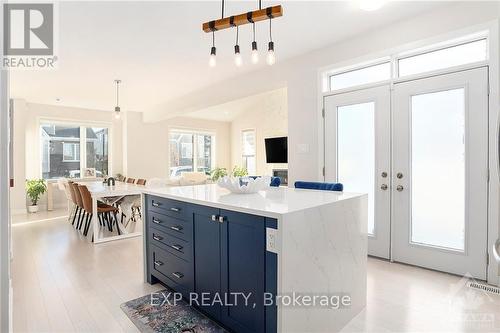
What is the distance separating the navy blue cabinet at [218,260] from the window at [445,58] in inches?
106

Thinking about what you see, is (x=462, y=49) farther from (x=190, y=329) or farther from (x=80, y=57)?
(x=80, y=57)

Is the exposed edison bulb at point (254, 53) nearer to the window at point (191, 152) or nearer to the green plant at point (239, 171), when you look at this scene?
the green plant at point (239, 171)

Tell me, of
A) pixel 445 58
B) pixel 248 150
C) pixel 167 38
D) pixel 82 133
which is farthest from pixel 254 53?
pixel 248 150

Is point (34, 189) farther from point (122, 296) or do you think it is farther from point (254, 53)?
point (254, 53)

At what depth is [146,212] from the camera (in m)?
2.76

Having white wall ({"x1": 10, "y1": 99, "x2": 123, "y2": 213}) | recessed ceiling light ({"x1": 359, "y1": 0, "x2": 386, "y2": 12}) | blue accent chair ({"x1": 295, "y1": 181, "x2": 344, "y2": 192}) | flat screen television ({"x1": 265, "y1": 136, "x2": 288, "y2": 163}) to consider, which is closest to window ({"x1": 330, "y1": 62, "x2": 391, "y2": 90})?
recessed ceiling light ({"x1": 359, "y1": 0, "x2": 386, "y2": 12})

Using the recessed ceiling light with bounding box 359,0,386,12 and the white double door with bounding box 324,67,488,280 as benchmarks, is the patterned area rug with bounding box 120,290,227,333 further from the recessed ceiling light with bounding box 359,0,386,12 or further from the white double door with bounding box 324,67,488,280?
the recessed ceiling light with bounding box 359,0,386,12

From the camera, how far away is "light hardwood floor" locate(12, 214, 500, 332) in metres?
2.01

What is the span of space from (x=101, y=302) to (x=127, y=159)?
20.7 ft

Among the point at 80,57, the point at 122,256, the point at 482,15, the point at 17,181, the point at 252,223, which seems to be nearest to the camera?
the point at 252,223

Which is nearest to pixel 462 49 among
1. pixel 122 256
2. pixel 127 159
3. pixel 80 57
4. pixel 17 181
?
pixel 122 256

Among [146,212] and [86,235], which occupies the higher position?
[146,212]

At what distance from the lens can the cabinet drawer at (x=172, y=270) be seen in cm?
221

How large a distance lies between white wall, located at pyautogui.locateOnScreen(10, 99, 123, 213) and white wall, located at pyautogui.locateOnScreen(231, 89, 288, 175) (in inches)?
149
